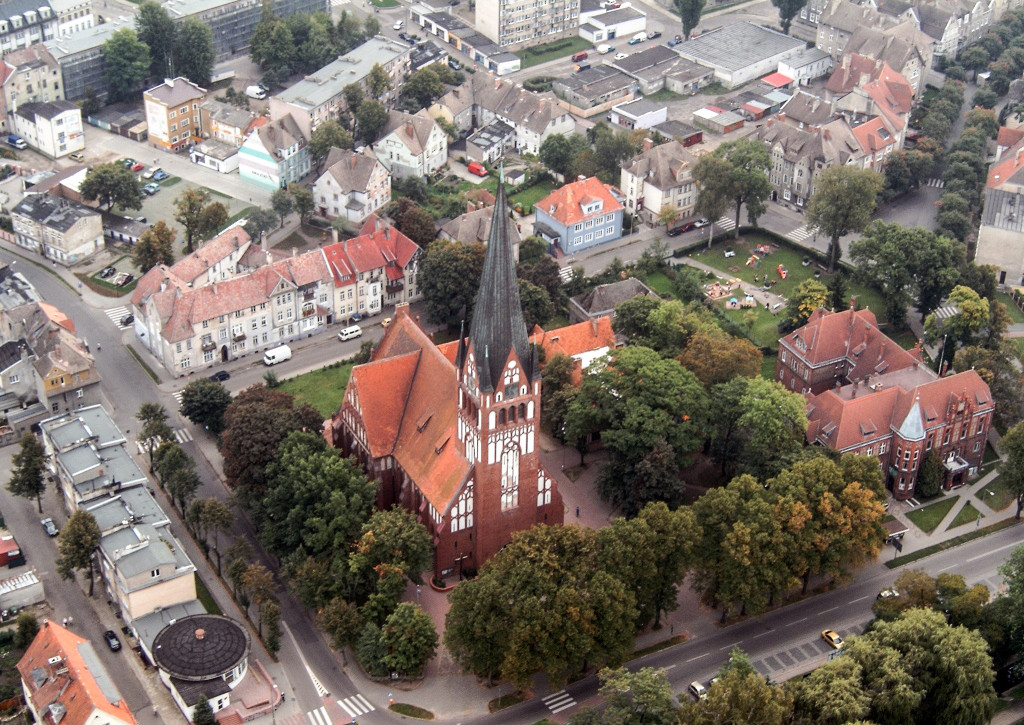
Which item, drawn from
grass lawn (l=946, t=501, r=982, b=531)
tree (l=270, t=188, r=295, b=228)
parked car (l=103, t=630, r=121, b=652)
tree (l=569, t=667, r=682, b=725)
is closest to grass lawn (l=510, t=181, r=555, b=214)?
tree (l=270, t=188, r=295, b=228)

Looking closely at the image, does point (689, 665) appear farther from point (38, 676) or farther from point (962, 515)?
point (38, 676)

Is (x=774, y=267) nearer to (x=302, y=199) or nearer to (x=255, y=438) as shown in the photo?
(x=302, y=199)

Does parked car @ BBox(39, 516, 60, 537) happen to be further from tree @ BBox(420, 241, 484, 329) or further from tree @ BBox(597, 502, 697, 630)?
tree @ BBox(597, 502, 697, 630)

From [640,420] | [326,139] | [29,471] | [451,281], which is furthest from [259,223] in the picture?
[640,420]

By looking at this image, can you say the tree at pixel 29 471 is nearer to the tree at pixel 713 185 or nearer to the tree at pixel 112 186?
the tree at pixel 112 186

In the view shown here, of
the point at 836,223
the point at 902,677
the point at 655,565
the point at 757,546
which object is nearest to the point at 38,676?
the point at 655,565

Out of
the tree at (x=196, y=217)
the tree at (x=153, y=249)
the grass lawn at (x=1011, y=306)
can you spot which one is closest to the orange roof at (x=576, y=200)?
the tree at (x=196, y=217)
